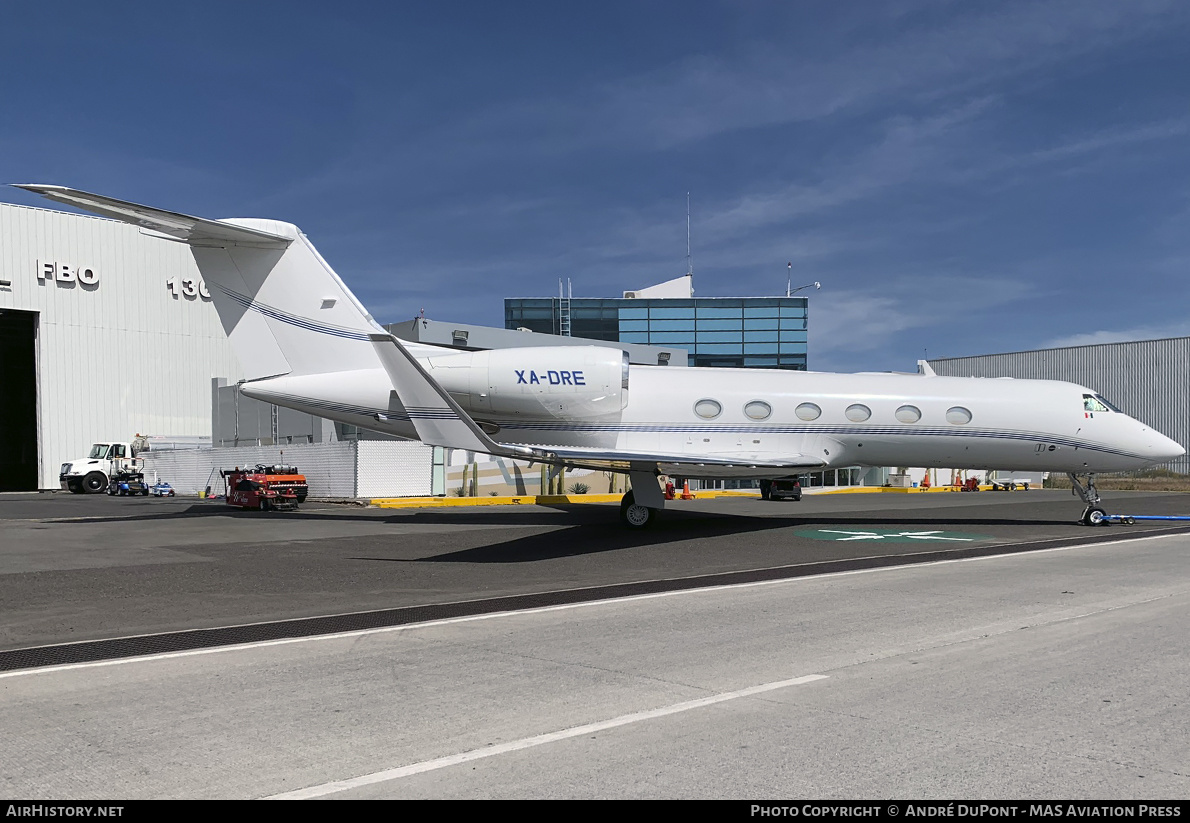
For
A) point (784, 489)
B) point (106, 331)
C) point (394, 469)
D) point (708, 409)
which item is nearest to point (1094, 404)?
point (708, 409)

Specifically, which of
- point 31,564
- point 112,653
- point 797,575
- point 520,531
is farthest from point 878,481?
point 112,653

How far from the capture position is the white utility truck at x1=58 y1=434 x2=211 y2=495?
42.3 m

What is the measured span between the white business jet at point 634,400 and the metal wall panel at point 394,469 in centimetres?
1142

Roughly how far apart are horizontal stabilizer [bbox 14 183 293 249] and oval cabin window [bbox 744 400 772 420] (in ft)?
33.6

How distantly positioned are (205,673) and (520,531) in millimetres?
11900

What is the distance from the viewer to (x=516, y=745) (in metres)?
4.59

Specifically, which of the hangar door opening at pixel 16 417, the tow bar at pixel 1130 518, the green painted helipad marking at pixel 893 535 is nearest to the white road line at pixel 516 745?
the green painted helipad marking at pixel 893 535

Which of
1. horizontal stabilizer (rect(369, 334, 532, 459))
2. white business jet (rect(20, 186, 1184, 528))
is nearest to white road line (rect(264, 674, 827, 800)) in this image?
horizontal stabilizer (rect(369, 334, 532, 459))

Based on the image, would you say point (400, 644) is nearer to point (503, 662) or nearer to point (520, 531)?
point (503, 662)

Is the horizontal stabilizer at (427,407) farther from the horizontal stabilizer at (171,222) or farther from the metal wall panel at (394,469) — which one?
the metal wall panel at (394,469)

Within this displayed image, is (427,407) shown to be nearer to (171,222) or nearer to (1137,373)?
(171,222)

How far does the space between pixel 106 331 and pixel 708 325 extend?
3538 cm

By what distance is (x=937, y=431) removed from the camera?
1864 cm

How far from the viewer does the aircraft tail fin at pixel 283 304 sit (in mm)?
18547
